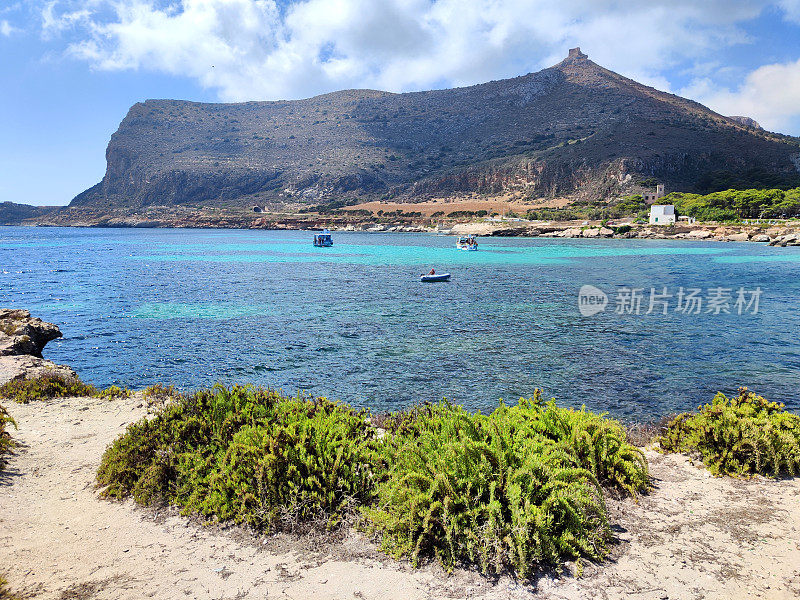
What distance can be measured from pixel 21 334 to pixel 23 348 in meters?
0.77

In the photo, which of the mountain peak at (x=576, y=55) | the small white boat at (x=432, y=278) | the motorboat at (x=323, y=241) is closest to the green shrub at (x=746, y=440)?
the small white boat at (x=432, y=278)

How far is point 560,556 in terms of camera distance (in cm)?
461

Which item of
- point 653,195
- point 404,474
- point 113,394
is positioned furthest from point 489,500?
point 653,195

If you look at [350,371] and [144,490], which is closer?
[144,490]

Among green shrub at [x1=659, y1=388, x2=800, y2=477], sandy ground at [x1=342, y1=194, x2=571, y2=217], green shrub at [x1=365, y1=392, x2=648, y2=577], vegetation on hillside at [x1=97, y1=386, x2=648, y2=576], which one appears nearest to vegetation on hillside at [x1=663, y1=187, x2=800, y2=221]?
sandy ground at [x1=342, y1=194, x2=571, y2=217]

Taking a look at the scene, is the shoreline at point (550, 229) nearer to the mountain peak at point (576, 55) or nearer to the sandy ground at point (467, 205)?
the sandy ground at point (467, 205)

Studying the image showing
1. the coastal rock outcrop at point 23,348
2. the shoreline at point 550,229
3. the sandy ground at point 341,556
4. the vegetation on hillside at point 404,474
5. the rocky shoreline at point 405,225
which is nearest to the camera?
the sandy ground at point 341,556

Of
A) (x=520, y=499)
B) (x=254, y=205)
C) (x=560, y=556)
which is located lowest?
(x=560, y=556)

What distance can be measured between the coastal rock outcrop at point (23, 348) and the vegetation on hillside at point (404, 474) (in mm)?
6250

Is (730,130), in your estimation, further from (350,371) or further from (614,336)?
(350,371)

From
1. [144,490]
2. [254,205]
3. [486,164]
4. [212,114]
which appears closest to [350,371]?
[144,490]

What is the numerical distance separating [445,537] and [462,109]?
189 m

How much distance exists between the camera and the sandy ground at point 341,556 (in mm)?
4133

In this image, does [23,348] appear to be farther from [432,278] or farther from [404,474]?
[432,278]
